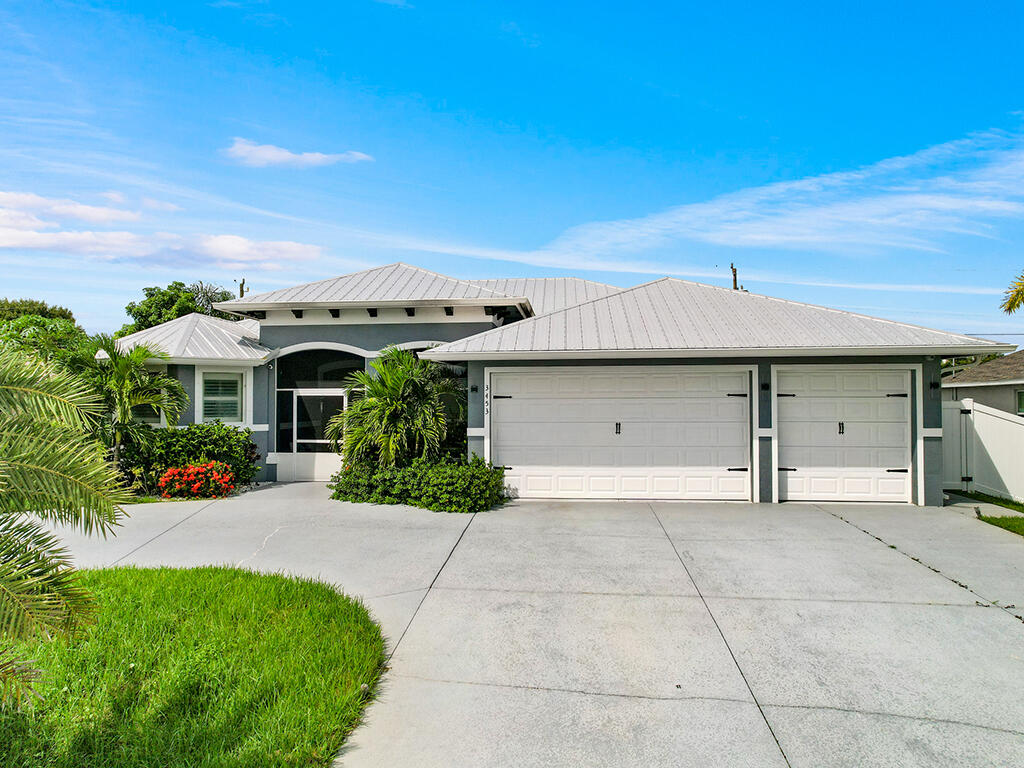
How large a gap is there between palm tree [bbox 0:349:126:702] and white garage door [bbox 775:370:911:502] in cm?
999

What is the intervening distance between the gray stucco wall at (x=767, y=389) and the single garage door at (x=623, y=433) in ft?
0.64

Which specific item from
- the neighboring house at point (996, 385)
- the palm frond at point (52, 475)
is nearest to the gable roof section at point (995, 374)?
the neighboring house at point (996, 385)

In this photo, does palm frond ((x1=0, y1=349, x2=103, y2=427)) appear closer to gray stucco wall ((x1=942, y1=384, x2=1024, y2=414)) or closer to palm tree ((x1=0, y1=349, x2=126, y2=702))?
palm tree ((x1=0, y1=349, x2=126, y2=702))

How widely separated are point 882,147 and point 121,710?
1723cm

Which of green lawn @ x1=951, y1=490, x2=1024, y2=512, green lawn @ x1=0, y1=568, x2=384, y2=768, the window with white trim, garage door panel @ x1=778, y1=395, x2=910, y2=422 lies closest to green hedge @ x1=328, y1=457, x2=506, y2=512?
the window with white trim

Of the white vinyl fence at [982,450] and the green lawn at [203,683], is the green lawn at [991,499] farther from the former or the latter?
the green lawn at [203,683]

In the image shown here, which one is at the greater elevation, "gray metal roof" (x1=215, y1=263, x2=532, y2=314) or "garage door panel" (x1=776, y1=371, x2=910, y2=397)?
"gray metal roof" (x1=215, y1=263, x2=532, y2=314)

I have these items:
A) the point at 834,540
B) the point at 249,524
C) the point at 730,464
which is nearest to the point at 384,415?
the point at 249,524

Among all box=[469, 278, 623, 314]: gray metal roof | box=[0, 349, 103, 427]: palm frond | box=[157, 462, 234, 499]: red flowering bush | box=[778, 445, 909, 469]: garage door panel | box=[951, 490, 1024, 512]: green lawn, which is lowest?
box=[951, 490, 1024, 512]: green lawn

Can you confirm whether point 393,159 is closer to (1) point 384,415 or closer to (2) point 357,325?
(2) point 357,325

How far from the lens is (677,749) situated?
10.6 feet

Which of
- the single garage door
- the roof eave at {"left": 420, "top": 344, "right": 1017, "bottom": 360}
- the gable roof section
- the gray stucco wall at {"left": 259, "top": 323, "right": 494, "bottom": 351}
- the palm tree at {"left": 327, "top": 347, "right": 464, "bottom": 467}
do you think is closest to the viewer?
the roof eave at {"left": 420, "top": 344, "right": 1017, "bottom": 360}

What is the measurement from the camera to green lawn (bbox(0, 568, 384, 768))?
320 centimetres

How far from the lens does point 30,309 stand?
3634 cm
